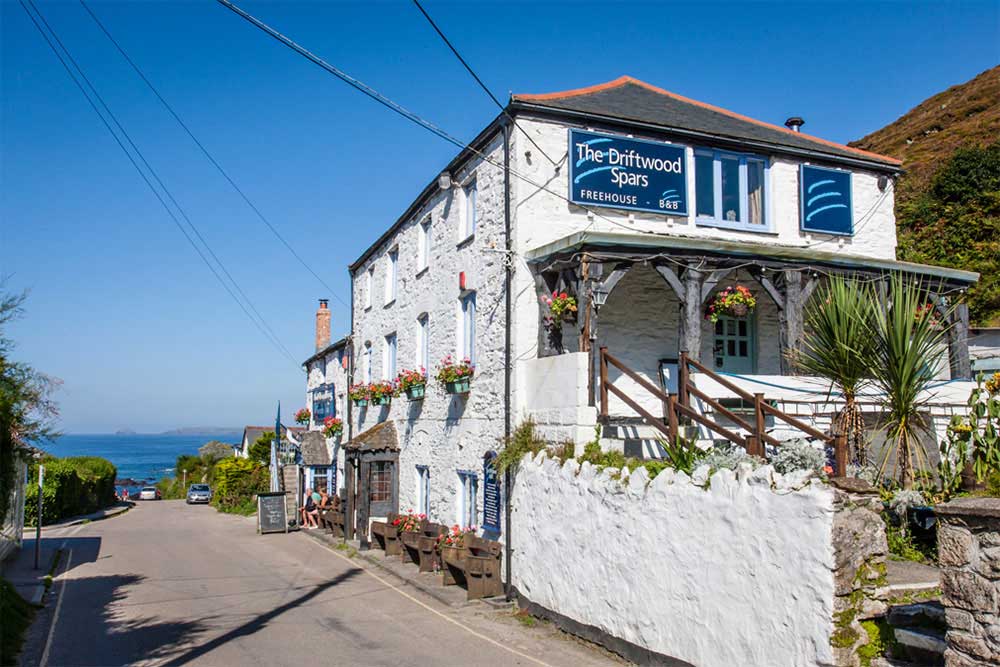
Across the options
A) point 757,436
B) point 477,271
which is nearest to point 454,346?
point 477,271

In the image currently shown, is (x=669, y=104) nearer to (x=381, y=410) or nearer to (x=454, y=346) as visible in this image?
(x=454, y=346)

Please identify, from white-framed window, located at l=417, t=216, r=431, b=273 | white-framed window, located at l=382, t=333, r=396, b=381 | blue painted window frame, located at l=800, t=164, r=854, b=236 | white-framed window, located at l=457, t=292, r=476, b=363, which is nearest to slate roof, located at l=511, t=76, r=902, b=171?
blue painted window frame, located at l=800, t=164, r=854, b=236

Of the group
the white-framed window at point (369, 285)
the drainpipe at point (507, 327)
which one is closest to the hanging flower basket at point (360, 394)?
the white-framed window at point (369, 285)

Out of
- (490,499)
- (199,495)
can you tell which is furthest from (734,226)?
(199,495)

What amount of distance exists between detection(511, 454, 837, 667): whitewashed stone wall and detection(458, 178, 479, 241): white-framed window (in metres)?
6.03

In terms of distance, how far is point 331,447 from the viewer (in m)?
27.7

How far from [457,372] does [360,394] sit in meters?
8.24

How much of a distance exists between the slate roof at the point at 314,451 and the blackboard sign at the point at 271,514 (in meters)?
2.13

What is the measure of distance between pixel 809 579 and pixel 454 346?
10287mm

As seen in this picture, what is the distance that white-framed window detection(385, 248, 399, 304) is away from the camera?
22203mm

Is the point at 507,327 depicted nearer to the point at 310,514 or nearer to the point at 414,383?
the point at 414,383

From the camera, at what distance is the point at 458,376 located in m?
15.6

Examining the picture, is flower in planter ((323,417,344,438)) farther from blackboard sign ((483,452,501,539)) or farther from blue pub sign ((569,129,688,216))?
blue pub sign ((569,129,688,216))

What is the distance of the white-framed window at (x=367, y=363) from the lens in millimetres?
24039
